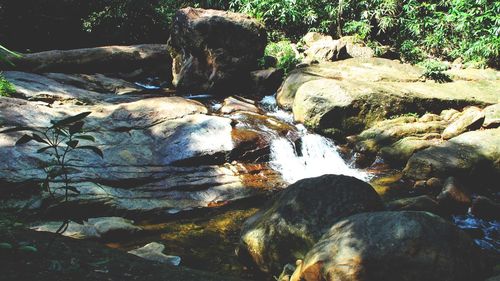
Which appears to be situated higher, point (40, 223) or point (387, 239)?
point (387, 239)

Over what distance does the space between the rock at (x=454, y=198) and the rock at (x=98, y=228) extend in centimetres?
481

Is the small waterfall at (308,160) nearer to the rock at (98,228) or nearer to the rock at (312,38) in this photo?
the rock at (98,228)

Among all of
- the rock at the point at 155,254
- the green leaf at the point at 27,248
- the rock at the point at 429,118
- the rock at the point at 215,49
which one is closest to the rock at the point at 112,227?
the rock at the point at 155,254

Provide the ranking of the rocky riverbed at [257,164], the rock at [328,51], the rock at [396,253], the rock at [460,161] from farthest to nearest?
the rock at [328,51] → the rock at [460,161] → the rocky riverbed at [257,164] → the rock at [396,253]

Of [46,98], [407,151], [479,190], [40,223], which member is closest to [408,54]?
[407,151]

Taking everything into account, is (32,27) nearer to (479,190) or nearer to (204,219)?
(204,219)

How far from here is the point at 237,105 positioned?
1063cm

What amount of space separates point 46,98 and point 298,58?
7.97m

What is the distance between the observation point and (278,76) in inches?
493

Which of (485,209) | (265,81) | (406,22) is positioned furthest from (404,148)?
(406,22)

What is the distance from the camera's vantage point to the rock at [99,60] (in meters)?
11.2

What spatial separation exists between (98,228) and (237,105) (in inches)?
230

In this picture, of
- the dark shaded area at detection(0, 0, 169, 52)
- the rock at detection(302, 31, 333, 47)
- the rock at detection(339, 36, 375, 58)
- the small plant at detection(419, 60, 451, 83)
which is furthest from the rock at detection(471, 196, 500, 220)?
the dark shaded area at detection(0, 0, 169, 52)

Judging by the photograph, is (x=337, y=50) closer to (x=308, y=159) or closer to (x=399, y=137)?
(x=399, y=137)
